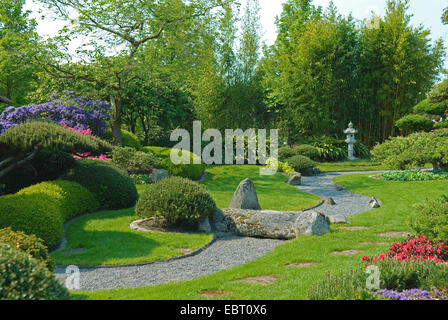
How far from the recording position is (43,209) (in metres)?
6.93

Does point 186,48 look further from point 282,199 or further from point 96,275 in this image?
point 96,275

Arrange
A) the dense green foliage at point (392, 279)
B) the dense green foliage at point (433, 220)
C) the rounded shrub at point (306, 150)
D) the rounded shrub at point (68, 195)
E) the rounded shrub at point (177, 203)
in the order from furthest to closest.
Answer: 1. the rounded shrub at point (306, 150)
2. the rounded shrub at point (68, 195)
3. the rounded shrub at point (177, 203)
4. the dense green foliage at point (433, 220)
5. the dense green foliage at point (392, 279)

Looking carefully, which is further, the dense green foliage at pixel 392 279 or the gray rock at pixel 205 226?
the gray rock at pixel 205 226

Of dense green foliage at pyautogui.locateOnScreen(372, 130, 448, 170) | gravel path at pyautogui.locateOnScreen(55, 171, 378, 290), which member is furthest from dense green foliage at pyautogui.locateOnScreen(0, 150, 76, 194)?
dense green foliage at pyautogui.locateOnScreen(372, 130, 448, 170)

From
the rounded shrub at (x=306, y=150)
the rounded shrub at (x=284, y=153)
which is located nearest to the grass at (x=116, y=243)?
the rounded shrub at (x=284, y=153)

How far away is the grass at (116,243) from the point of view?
6.37 m

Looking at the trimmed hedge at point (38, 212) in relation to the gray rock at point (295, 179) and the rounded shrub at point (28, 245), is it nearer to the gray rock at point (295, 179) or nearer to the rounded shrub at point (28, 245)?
the rounded shrub at point (28, 245)

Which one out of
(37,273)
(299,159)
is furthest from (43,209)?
(299,159)

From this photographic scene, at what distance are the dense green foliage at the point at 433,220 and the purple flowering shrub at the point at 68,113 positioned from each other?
13312 millimetres

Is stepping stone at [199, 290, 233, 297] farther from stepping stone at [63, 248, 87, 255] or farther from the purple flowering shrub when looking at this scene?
the purple flowering shrub

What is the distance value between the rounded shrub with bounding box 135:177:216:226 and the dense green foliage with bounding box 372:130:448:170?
30.1 feet

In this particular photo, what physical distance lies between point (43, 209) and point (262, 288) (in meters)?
4.40

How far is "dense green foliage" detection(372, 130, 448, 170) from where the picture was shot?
1424 centimetres

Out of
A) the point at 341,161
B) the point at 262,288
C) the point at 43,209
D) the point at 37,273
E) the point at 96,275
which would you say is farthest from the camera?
the point at 341,161
